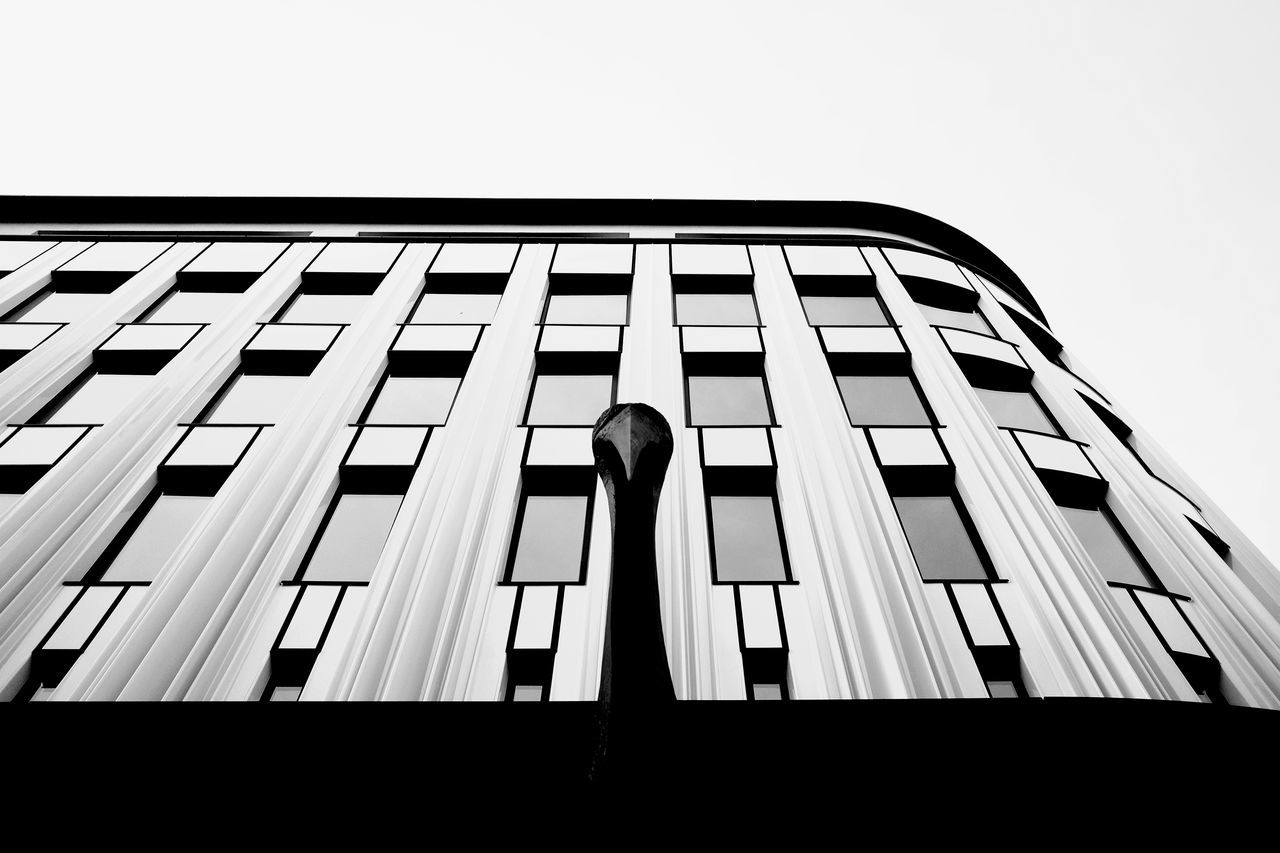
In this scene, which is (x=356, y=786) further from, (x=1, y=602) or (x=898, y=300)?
(x=898, y=300)

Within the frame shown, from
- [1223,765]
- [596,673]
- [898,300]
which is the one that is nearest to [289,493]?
[596,673]

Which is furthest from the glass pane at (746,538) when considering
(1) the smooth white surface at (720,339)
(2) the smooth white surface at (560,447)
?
(1) the smooth white surface at (720,339)

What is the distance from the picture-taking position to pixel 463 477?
1077 cm

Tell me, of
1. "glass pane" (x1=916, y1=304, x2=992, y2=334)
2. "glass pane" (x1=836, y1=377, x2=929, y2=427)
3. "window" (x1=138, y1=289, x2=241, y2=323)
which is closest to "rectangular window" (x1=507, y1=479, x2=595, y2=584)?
"glass pane" (x1=836, y1=377, x2=929, y2=427)

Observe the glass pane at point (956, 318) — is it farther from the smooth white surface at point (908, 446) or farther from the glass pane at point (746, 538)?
the glass pane at point (746, 538)

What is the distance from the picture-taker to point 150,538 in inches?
407

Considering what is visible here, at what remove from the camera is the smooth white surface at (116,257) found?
56.2 feet

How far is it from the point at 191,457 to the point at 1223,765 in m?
12.7

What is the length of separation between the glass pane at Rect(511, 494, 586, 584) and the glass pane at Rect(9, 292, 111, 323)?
35.9 ft

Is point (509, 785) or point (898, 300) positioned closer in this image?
point (509, 785)

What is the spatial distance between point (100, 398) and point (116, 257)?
22.0 feet

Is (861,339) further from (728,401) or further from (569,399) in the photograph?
(569,399)

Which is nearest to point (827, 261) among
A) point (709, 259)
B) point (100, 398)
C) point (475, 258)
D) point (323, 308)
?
point (709, 259)

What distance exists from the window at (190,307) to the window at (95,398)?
2097mm
